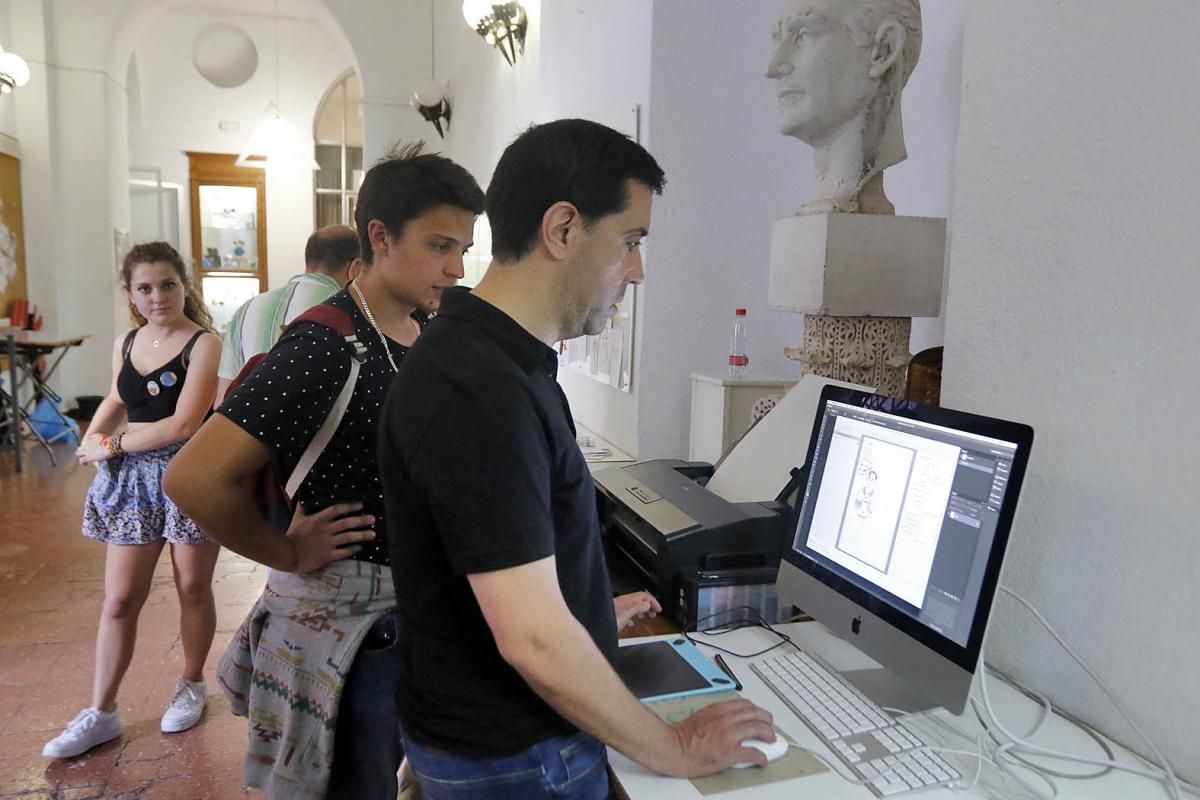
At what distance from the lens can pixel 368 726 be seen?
1.41m

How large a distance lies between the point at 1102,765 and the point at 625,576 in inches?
36.7

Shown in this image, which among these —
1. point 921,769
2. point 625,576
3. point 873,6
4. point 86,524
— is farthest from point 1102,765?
point 86,524

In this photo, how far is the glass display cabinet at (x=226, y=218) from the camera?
968 centimetres

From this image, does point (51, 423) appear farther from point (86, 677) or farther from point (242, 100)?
point (242, 100)

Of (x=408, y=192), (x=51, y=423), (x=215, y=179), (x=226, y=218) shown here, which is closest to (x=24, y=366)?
(x=51, y=423)

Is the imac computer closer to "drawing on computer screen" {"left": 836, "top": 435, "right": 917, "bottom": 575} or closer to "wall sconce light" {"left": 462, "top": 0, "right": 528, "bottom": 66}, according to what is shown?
"drawing on computer screen" {"left": 836, "top": 435, "right": 917, "bottom": 575}

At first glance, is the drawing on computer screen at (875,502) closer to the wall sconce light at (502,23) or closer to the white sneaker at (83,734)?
the white sneaker at (83,734)

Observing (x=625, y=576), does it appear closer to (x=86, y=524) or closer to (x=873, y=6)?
(x=873, y=6)

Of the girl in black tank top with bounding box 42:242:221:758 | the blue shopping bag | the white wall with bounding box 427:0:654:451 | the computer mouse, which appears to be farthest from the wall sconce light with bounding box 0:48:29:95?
the computer mouse

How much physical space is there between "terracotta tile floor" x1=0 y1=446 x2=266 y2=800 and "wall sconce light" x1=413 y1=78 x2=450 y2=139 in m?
4.23

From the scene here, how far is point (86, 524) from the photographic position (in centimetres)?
244

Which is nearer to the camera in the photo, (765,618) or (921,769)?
(921,769)

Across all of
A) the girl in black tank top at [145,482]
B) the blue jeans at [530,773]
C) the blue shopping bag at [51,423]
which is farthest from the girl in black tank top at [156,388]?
the blue shopping bag at [51,423]

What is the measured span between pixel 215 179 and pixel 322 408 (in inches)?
378
